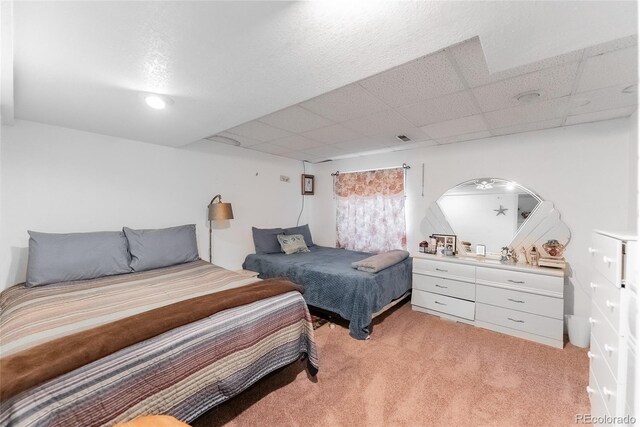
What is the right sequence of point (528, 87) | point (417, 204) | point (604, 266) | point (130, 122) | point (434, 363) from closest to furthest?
1. point (604, 266)
2. point (528, 87)
3. point (434, 363)
4. point (130, 122)
5. point (417, 204)

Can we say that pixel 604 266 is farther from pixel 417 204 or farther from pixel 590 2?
pixel 417 204

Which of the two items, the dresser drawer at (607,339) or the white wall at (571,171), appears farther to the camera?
the white wall at (571,171)

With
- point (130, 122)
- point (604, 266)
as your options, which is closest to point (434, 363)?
point (604, 266)

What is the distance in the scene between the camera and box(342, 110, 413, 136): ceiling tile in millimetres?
2346

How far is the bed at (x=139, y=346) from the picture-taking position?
3.10ft

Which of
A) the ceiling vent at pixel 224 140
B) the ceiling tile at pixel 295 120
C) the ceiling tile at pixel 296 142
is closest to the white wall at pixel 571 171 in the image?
the ceiling tile at pixel 296 142

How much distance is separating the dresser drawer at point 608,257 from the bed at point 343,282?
1.59 metres

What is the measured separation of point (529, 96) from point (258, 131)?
2.46m

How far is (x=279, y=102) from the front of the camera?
1869 mm

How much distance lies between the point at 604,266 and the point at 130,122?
11.2ft

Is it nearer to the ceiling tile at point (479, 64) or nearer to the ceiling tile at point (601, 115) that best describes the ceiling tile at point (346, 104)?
the ceiling tile at point (479, 64)

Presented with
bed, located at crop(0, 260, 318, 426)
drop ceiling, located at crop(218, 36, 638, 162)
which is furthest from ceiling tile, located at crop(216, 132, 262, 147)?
bed, located at crop(0, 260, 318, 426)

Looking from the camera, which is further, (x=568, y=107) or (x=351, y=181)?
(x=351, y=181)

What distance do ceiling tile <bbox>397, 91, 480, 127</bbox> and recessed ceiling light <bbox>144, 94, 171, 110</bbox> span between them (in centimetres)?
184
